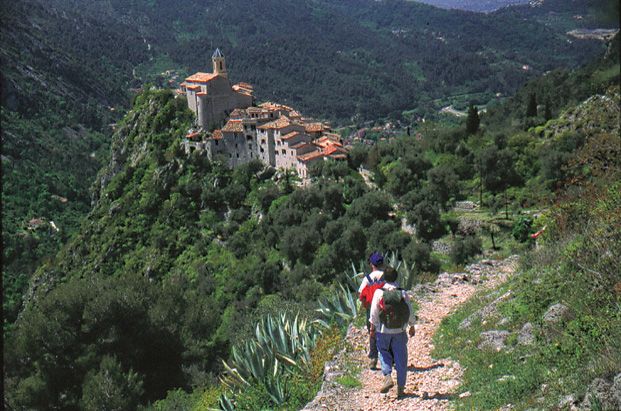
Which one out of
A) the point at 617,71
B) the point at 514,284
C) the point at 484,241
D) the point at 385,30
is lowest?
the point at 484,241

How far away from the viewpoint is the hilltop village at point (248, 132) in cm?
3725

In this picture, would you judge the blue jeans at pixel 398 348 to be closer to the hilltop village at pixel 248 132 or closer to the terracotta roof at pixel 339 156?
the hilltop village at pixel 248 132

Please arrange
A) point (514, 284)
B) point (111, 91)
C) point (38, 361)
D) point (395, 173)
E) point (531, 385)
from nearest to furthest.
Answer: point (531, 385) < point (514, 284) < point (38, 361) < point (395, 173) < point (111, 91)

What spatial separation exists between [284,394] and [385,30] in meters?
202

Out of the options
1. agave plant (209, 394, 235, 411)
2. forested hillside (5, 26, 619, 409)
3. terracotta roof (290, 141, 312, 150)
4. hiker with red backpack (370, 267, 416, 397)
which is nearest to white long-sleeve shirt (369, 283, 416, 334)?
hiker with red backpack (370, 267, 416, 397)

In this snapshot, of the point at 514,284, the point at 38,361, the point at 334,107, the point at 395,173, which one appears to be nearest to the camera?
the point at 514,284

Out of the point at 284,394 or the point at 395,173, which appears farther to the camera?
the point at 395,173

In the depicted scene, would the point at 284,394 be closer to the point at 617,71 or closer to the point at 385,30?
the point at 617,71

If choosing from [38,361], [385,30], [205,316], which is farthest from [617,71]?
[385,30]

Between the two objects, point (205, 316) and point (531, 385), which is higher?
point (531, 385)

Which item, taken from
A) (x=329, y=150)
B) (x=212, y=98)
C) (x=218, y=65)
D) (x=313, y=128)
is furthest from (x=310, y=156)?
(x=218, y=65)

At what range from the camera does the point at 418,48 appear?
17525 centimetres

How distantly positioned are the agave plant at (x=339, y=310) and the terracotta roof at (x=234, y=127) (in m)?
29.6

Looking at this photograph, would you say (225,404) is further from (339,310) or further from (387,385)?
(339,310)
